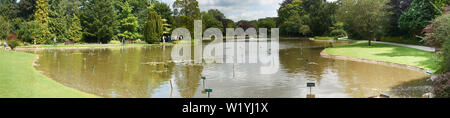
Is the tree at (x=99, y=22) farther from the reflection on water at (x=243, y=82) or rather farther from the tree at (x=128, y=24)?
the reflection on water at (x=243, y=82)

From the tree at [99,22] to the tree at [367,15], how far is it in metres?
42.0

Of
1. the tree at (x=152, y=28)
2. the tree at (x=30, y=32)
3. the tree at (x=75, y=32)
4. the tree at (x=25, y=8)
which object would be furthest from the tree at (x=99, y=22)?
the tree at (x=25, y=8)

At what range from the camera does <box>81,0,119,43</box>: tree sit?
57500mm

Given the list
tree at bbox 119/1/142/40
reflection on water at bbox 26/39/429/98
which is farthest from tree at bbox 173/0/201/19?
reflection on water at bbox 26/39/429/98

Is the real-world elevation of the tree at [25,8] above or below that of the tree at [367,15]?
above

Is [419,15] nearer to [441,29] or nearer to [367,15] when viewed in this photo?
[367,15]

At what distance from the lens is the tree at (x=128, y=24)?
201ft

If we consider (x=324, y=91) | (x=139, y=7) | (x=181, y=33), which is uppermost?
(x=139, y=7)

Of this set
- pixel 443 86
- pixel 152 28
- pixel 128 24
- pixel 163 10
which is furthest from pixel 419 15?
pixel 128 24

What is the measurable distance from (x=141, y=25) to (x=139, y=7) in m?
6.19

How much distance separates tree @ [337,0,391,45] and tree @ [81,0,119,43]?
42045mm

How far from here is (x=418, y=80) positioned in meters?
17.9
